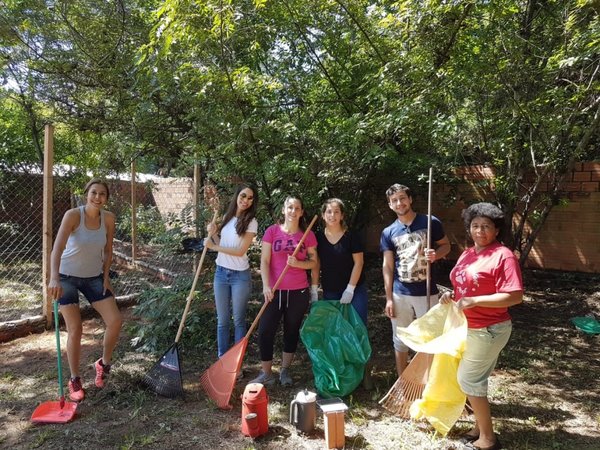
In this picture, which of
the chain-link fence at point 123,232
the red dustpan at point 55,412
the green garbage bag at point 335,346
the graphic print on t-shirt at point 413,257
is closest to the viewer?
the red dustpan at point 55,412

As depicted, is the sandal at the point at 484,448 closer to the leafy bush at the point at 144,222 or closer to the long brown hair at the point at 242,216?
the long brown hair at the point at 242,216

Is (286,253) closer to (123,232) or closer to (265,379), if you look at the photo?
(265,379)

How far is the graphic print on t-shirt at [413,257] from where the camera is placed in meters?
2.91

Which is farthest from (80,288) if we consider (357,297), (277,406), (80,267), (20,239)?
(20,239)

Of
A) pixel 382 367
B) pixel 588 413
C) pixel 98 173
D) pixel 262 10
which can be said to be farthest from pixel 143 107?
pixel 588 413

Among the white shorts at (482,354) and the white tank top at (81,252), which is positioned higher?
the white tank top at (81,252)

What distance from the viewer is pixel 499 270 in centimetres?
224

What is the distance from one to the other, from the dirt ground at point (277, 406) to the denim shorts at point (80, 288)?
702 mm

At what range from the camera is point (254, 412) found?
8.53ft

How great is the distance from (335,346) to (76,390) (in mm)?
1924

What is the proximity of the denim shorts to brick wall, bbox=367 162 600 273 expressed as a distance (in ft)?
11.2

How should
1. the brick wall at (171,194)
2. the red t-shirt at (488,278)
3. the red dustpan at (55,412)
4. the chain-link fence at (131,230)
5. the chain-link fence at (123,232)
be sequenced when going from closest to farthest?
the red t-shirt at (488,278) < the red dustpan at (55,412) < the chain-link fence at (131,230) < the chain-link fence at (123,232) < the brick wall at (171,194)

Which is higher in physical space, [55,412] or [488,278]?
[488,278]

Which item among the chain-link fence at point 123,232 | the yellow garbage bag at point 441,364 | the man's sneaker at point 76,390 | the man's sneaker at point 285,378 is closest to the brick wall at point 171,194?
the chain-link fence at point 123,232
